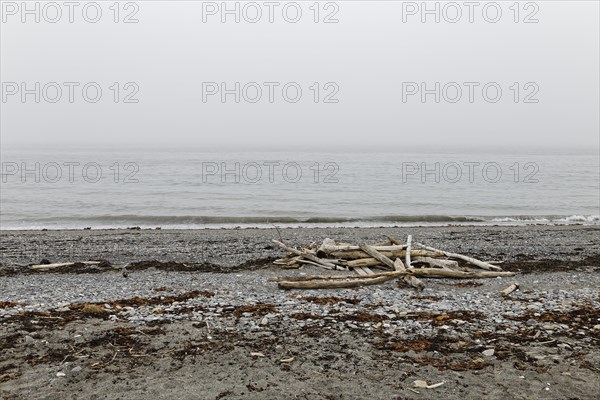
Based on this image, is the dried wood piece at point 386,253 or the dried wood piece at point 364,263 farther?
the dried wood piece at point 386,253

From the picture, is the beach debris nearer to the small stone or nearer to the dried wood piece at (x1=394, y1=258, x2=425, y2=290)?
the small stone

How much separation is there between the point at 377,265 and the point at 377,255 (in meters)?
0.27

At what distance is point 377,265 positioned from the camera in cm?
1249

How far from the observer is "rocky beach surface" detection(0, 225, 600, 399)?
5.70 m

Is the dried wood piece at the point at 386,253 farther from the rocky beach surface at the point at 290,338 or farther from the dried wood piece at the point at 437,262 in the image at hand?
the rocky beach surface at the point at 290,338

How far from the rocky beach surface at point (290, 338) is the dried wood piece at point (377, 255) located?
49.6 inches

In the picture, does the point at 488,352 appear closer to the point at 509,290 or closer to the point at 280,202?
the point at 509,290

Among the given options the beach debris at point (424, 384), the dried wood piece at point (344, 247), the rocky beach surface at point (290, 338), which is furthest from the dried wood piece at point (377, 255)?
the beach debris at point (424, 384)

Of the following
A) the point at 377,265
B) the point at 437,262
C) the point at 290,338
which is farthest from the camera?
the point at 377,265

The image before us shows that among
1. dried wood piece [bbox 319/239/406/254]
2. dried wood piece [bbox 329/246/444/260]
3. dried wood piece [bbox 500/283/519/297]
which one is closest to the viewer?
dried wood piece [bbox 500/283/519/297]

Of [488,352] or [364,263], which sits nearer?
[488,352]

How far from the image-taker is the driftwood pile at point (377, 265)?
10602 mm

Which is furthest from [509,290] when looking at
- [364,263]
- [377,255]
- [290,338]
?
[290,338]

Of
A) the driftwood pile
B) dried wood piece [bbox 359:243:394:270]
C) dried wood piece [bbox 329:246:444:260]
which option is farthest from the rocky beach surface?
dried wood piece [bbox 329:246:444:260]
